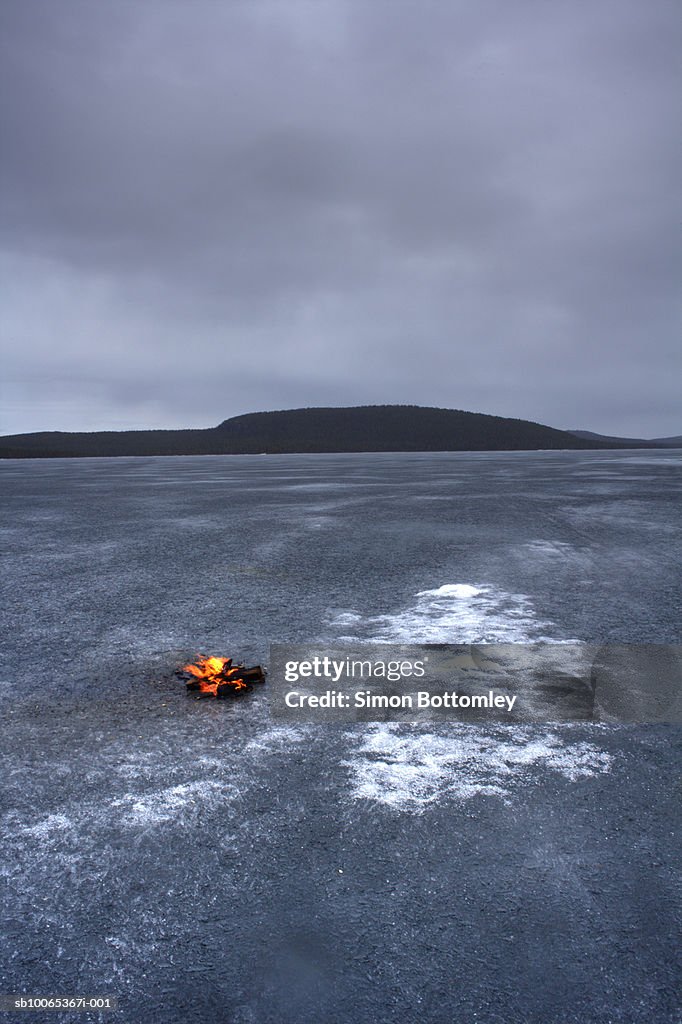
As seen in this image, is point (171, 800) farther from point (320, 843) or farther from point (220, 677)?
point (220, 677)

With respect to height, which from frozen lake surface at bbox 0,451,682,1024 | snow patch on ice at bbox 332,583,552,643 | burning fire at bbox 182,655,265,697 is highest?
snow patch on ice at bbox 332,583,552,643

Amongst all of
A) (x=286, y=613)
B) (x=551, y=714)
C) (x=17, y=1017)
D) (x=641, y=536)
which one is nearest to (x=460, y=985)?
(x=17, y=1017)

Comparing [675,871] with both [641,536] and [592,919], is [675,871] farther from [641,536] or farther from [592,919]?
[641,536]

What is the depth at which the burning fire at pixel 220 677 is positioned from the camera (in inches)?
155

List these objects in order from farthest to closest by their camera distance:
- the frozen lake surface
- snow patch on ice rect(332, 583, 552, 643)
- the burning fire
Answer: snow patch on ice rect(332, 583, 552, 643)
the burning fire
the frozen lake surface

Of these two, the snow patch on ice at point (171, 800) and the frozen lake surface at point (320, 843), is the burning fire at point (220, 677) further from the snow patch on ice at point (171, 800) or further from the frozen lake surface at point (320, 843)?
the snow patch on ice at point (171, 800)

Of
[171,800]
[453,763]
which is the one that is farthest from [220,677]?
[453,763]

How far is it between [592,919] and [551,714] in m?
1.57

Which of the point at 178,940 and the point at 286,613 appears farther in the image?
the point at 286,613

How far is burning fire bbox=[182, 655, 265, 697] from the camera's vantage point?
12.9ft

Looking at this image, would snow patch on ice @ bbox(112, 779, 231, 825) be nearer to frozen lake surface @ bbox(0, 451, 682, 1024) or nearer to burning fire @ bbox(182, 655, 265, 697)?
frozen lake surface @ bbox(0, 451, 682, 1024)

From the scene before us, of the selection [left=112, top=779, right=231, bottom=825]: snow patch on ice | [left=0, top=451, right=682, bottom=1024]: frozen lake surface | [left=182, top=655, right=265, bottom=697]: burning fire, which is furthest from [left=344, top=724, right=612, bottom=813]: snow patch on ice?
[left=182, top=655, right=265, bottom=697]: burning fire

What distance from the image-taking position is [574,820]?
8.34 feet

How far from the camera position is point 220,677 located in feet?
13.2
